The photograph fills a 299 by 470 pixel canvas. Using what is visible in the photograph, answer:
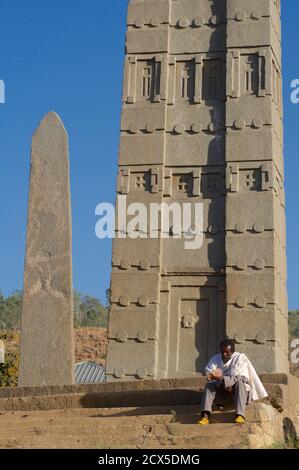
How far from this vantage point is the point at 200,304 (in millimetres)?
15477

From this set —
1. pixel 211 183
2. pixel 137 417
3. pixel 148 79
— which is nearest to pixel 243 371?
pixel 137 417

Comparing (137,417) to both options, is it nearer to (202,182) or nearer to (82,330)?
(202,182)

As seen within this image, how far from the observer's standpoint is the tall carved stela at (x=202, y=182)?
15.1 m

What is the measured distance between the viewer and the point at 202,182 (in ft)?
52.2

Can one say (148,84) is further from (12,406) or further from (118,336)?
(12,406)

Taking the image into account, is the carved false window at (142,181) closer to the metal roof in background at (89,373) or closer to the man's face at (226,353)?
the man's face at (226,353)

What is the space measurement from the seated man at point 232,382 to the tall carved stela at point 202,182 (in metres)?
4.92

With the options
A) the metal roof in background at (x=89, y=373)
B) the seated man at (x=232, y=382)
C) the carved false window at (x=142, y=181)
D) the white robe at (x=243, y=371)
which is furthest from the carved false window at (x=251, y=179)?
the metal roof in background at (x=89, y=373)

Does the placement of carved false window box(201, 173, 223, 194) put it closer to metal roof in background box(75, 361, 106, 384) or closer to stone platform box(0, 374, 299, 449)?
stone platform box(0, 374, 299, 449)

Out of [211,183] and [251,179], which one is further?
[211,183]

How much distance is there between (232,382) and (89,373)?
818 inches

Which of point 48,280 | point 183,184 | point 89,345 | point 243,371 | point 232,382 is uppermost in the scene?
point 183,184
